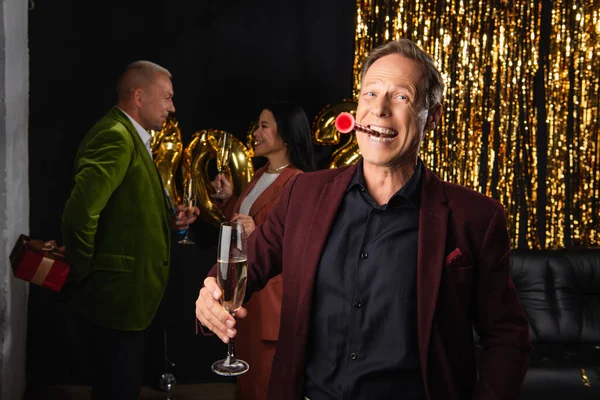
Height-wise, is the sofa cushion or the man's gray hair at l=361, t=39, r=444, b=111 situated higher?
the man's gray hair at l=361, t=39, r=444, b=111

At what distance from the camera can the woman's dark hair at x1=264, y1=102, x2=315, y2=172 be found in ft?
9.98

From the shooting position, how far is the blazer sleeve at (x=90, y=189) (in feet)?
7.96

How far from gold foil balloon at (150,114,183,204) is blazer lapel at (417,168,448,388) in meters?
2.10

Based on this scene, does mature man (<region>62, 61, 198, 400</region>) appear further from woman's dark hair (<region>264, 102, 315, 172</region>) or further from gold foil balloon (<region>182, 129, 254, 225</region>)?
woman's dark hair (<region>264, 102, 315, 172</region>)

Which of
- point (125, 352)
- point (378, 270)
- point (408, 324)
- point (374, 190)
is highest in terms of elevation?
point (374, 190)

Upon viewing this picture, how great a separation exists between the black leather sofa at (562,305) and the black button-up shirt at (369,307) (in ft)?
6.55

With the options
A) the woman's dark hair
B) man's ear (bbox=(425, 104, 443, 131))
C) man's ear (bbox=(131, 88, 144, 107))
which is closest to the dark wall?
the woman's dark hair

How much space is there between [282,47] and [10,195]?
5.46 ft

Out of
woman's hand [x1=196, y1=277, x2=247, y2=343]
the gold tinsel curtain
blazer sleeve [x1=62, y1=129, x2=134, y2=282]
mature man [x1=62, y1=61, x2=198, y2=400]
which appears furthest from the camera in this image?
the gold tinsel curtain

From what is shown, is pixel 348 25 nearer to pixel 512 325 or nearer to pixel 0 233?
pixel 0 233

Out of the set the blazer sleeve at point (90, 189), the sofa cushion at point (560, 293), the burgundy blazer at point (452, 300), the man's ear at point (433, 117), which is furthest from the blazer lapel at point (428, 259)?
the sofa cushion at point (560, 293)

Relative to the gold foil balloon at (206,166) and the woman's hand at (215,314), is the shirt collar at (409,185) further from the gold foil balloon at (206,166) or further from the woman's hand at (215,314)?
the gold foil balloon at (206,166)

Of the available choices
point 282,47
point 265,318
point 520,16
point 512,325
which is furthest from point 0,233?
point 520,16

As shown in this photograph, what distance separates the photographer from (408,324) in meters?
1.32
